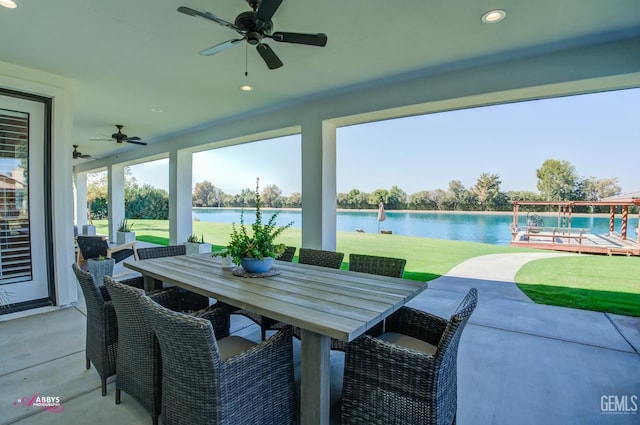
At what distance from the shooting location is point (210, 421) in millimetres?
1266

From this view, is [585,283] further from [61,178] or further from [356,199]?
[356,199]

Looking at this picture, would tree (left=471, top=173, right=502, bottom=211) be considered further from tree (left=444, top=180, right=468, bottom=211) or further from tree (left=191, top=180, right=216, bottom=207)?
tree (left=191, top=180, right=216, bottom=207)

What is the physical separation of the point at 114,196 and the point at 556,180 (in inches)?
571

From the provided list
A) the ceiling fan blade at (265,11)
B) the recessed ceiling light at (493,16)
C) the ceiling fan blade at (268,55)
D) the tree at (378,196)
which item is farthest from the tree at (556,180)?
the ceiling fan blade at (265,11)

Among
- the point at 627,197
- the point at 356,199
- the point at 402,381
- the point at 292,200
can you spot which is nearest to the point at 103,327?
the point at 402,381

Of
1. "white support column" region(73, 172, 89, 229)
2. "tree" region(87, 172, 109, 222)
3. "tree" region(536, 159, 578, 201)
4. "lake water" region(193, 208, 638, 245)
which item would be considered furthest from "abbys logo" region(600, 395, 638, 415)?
"tree" region(87, 172, 109, 222)

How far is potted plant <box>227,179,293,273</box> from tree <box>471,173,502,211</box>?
41.9 ft

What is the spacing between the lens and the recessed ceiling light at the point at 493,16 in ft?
7.64

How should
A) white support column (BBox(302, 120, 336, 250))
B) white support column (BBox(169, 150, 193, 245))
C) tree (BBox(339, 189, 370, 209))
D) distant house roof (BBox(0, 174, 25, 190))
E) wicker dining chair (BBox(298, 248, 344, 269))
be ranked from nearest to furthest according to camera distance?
wicker dining chair (BBox(298, 248, 344, 269)) → distant house roof (BBox(0, 174, 25, 190)) → white support column (BBox(302, 120, 336, 250)) → white support column (BBox(169, 150, 193, 245)) → tree (BBox(339, 189, 370, 209))

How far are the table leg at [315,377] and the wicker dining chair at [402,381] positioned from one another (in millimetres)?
180

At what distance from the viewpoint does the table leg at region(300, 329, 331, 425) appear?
4.49 ft

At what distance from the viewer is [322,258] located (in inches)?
112

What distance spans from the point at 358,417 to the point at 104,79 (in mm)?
4724

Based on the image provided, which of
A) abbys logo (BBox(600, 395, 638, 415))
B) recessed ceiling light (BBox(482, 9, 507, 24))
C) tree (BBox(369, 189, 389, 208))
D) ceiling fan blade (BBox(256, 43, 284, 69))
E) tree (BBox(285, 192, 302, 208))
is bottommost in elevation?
abbys logo (BBox(600, 395, 638, 415))
